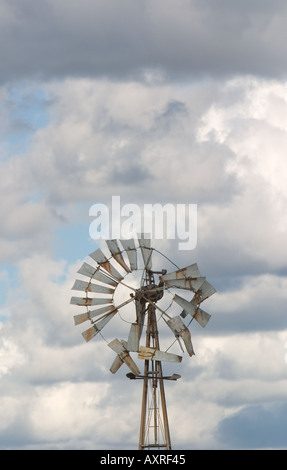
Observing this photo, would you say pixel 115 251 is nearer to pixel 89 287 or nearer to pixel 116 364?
pixel 89 287

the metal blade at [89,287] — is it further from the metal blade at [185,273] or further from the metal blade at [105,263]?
the metal blade at [185,273]

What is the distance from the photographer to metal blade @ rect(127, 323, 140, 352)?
2393 inches

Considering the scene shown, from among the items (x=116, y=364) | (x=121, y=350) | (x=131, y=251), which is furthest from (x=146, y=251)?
(x=116, y=364)

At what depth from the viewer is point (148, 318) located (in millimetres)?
61281

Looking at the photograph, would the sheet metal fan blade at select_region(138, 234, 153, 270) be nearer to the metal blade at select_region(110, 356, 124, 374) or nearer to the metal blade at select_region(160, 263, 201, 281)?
the metal blade at select_region(160, 263, 201, 281)

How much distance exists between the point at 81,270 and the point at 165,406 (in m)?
8.05

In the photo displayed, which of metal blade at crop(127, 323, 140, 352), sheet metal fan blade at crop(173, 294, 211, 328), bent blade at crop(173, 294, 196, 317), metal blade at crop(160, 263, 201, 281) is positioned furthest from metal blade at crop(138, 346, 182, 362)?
metal blade at crop(160, 263, 201, 281)

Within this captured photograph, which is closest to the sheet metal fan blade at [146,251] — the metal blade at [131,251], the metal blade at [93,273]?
the metal blade at [131,251]

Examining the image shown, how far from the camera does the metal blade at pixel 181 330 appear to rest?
198ft

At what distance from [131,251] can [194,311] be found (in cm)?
437
